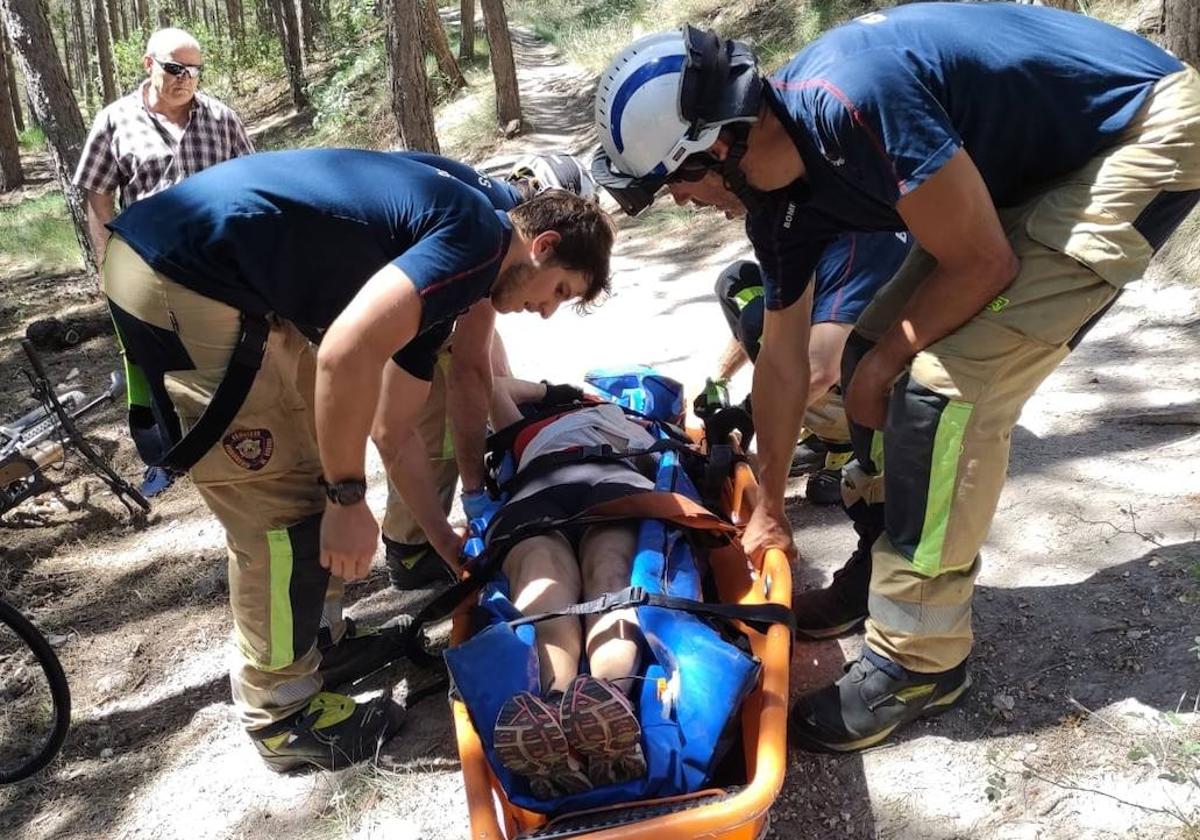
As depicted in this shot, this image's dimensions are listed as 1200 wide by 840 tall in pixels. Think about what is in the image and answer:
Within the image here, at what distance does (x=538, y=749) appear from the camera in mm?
1971

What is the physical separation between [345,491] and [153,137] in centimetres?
371

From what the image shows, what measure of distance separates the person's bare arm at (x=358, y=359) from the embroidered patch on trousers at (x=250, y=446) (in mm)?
320

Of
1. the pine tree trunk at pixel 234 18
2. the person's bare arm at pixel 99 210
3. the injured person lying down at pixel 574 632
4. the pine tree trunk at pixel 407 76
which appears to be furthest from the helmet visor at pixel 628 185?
the pine tree trunk at pixel 234 18

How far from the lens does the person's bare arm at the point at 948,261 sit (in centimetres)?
200

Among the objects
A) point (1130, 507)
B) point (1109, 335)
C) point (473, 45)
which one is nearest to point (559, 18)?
point (473, 45)

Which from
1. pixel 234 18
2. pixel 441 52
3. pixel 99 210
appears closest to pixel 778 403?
pixel 99 210

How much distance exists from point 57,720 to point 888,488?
273 centimetres

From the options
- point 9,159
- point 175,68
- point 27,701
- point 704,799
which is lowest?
point 9,159

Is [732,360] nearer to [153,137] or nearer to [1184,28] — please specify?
[1184,28]

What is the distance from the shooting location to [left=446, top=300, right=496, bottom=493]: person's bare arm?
3300 mm

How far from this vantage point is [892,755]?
2.51m

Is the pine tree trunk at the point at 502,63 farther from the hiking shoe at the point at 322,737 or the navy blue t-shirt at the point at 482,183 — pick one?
the hiking shoe at the point at 322,737

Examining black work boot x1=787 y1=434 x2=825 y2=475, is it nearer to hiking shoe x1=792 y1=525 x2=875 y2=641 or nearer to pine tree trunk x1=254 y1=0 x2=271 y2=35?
hiking shoe x1=792 y1=525 x2=875 y2=641

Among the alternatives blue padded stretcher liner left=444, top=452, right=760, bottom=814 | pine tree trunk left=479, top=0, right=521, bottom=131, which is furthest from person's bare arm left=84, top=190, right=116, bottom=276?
pine tree trunk left=479, top=0, right=521, bottom=131
